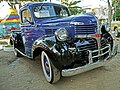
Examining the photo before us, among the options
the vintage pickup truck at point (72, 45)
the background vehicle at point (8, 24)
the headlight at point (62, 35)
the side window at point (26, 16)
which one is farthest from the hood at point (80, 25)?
the background vehicle at point (8, 24)

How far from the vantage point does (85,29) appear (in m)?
4.05

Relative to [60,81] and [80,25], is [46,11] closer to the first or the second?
[80,25]

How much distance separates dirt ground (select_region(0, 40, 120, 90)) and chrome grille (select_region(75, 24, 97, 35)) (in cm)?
115

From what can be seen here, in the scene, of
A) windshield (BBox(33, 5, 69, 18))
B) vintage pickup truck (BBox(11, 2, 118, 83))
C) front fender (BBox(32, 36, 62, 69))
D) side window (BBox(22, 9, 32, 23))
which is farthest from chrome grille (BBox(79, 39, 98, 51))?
side window (BBox(22, 9, 32, 23))

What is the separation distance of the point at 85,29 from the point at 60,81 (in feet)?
4.47

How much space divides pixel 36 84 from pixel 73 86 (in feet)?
2.82

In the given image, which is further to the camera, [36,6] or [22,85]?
[36,6]

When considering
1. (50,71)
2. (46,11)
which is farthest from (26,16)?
(50,71)

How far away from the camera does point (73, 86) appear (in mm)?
4070

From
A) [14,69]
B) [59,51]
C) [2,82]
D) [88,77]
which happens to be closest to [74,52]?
[59,51]

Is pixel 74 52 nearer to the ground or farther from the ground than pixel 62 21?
nearer to the ground

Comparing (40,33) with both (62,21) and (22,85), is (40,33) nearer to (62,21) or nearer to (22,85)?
(62,21)

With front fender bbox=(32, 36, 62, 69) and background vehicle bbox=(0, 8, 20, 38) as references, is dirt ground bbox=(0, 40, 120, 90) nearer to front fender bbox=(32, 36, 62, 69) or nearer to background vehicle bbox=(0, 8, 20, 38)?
front fender bbox=(32, 36, 62, 69)

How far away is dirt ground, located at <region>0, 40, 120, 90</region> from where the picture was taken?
13.3ft
